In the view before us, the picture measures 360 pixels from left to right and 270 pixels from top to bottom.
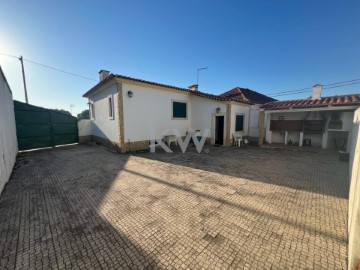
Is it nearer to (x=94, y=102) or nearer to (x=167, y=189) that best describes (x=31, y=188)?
(x=167, y=189)

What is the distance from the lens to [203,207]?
10.6 ft

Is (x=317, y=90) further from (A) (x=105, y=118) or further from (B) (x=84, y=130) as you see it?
(B) (x=84, y=130)

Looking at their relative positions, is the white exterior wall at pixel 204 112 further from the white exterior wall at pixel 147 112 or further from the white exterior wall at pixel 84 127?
the white exterior wall at pixel 84 127

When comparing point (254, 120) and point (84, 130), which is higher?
point (254, 120)

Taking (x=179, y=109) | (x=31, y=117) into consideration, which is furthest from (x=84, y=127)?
(x=179, y=109)

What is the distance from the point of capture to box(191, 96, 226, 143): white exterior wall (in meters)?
10.5

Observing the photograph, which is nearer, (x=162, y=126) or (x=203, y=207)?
(x=203, y=207)

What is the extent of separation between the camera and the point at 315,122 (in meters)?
9.73

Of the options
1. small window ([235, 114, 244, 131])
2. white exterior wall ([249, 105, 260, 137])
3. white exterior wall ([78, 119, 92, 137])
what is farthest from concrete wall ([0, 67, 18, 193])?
Result: white exterior wall ([249, 105, 260, 137])

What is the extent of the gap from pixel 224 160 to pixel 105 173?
4838 millimetres

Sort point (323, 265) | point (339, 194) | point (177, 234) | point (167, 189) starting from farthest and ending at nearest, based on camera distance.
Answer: point (167, 189) < point (339, 194) < point (177, 234) < point (323, 265)

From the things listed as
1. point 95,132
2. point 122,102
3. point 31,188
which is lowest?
point 31,188

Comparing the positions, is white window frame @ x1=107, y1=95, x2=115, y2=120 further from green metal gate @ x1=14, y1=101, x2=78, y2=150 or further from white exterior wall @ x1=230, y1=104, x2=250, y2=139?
white exterior wall @ x1=230, y1=104, x2=250, y2=139

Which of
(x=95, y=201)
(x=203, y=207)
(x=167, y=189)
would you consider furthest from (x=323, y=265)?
(x=95, y=201)
